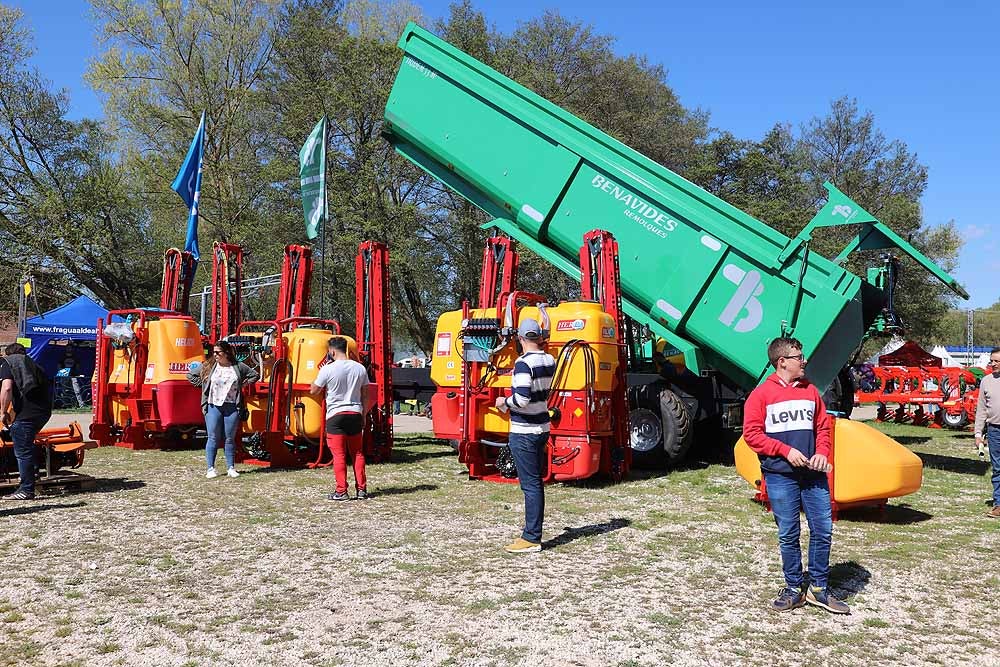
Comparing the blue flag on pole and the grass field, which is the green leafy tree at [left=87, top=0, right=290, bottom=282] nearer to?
the blue flag on pole

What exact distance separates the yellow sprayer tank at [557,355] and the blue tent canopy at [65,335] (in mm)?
17300

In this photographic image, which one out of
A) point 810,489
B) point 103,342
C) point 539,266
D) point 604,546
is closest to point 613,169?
point 604,546

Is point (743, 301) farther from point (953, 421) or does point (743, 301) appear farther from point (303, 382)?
point (953, 421)

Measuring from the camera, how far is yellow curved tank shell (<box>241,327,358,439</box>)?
980cm

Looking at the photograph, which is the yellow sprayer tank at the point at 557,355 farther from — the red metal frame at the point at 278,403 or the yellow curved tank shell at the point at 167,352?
the yellow curved tank shell at the point at 167,352

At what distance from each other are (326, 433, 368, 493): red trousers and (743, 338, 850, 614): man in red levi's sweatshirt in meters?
4.51

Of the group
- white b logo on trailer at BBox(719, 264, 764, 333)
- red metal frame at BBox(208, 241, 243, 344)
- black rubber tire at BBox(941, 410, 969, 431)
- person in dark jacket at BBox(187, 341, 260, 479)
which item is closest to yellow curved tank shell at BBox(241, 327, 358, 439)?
person in dark jacket at BBox(187, 341, 260, 479)

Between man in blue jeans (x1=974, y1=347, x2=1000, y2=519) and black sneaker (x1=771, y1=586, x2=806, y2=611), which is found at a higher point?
man in blue jeans (x1=974, y1=347, x2=1000, y2=519)

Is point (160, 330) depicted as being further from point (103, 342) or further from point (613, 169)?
point (613, 169)

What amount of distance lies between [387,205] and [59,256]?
1187cm

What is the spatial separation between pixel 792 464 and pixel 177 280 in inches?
454

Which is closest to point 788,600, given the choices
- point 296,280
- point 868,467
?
point 868,467

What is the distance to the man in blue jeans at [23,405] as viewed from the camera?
24.0 ft

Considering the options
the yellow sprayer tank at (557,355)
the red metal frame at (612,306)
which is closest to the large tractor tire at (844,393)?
the red metal frame at (612,306)
